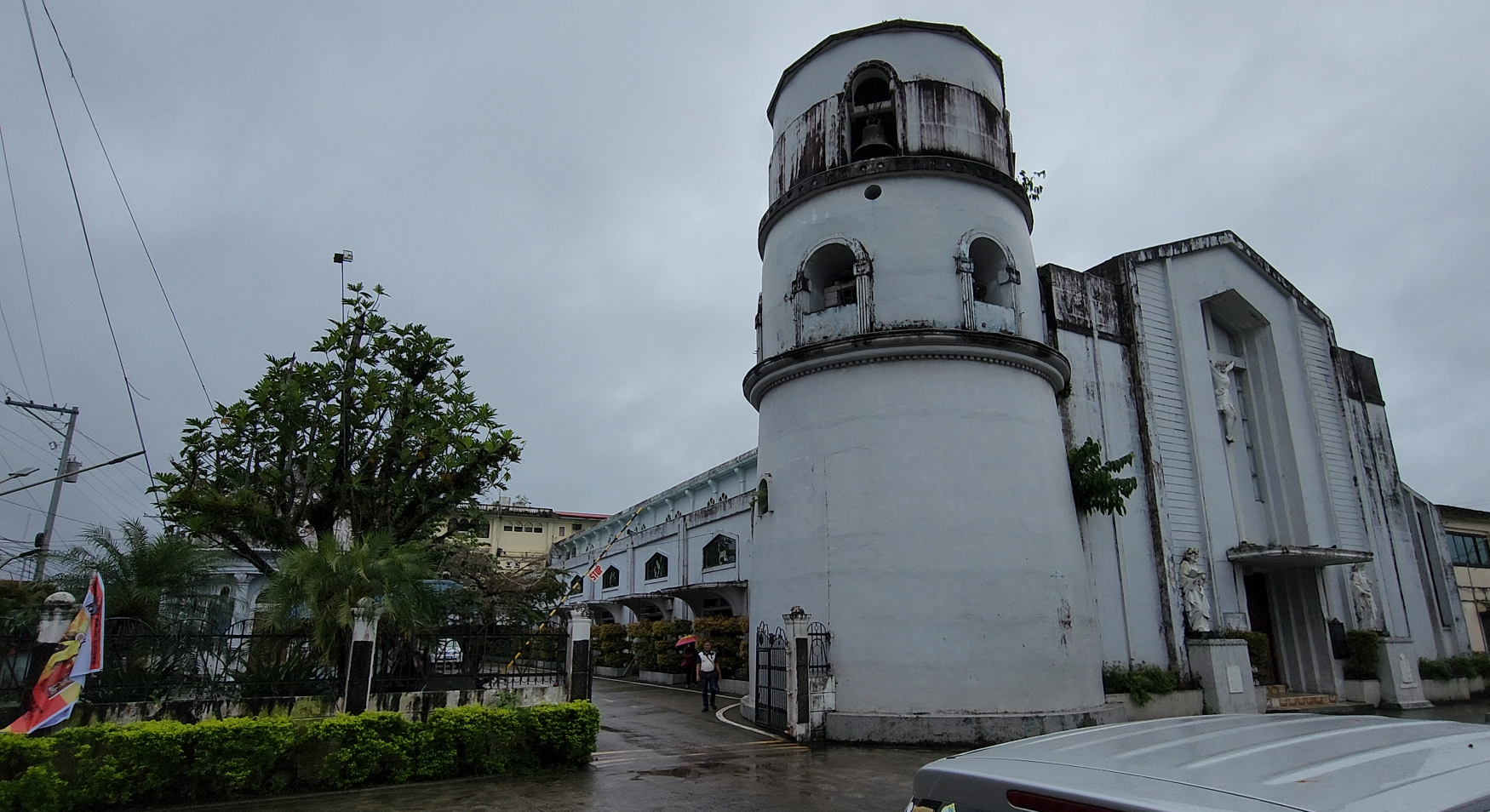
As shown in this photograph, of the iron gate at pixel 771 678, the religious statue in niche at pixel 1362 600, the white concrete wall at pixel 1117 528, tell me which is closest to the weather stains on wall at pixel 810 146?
the white concrete wall at pixel 1117 528

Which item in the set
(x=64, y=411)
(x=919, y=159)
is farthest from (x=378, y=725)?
(x=64, y=411)

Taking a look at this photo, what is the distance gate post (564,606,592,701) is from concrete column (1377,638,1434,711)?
719 inches

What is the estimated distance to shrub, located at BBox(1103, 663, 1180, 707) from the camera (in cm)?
1537

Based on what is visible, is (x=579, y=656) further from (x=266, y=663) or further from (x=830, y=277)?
(x=830, y=277)

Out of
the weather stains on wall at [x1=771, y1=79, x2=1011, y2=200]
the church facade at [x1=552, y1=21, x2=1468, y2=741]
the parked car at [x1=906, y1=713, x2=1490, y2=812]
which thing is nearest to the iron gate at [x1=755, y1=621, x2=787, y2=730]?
the church facade at [x1=552, y1=21, x2=1468, y2=741]

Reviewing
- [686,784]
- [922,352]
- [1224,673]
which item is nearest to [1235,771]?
[686,784]

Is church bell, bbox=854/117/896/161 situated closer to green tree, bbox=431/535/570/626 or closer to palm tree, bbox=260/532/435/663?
green tree, bbox=431/535/570/626

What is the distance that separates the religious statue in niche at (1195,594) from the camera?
668 inches

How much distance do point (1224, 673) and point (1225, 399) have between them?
6.83 metres

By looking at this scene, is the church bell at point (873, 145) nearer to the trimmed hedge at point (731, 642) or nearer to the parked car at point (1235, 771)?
the trimmed hedge at point (731, 642)

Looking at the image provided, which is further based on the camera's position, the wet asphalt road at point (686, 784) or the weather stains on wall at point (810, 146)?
the weather stains on wall at point (810, 146)

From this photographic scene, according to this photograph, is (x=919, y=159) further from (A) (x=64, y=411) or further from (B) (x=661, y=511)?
(A) (x=64, y=411)

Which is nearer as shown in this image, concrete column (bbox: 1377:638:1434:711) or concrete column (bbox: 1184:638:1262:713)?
concrete column (bbox: 1184:638:1262:713)

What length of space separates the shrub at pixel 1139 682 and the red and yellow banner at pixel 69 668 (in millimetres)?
14954
